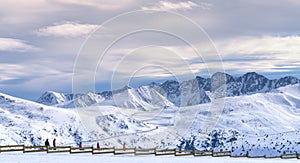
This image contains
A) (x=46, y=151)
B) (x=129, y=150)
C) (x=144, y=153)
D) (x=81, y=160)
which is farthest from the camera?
(x=129, y=150)

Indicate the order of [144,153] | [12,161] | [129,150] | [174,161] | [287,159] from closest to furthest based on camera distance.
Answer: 1. [12,161]
2. [174,161]
3. [144,153]
4. [129,150]
5. [287,159]

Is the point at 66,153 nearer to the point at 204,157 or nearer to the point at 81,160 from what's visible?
the point at 81,160

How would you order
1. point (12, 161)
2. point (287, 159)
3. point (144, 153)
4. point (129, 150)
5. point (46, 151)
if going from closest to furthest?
point (12, 161) → point (46, 151) → point (144, 153) → point (129, 150) → point (287, 159)

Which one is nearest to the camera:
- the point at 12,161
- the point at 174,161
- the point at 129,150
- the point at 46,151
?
the point at 12,161

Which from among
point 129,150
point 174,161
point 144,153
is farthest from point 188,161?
point 129,150

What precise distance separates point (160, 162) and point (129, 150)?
61.5 ft

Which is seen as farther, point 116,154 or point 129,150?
point 129,150

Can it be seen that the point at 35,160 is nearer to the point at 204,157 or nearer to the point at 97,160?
the point at 97,160

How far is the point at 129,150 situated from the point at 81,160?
20.8 m

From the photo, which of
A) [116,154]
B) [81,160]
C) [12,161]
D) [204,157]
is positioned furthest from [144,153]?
[12,161]

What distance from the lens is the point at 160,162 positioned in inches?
2687

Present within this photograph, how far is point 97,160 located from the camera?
67688 mm

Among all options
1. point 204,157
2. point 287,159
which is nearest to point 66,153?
point 204,157

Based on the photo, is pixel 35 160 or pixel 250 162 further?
pixel 250 162
